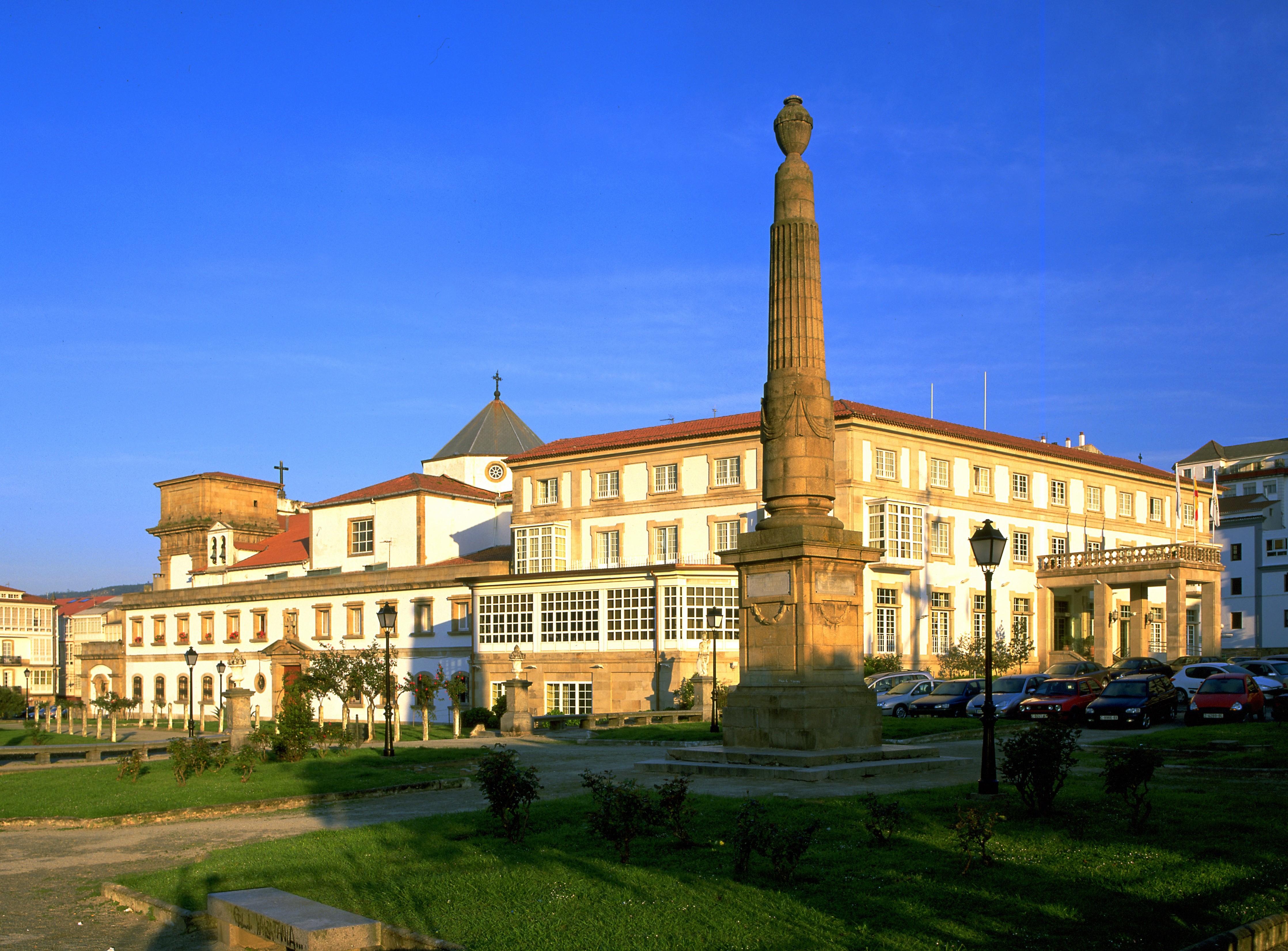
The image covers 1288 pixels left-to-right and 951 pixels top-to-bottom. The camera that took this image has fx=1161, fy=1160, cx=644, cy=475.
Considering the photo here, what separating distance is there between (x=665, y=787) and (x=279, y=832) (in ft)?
19.6

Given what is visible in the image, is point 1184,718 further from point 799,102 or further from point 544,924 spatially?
point 544,924

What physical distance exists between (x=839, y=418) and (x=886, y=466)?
370 cm

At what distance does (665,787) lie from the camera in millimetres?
11961

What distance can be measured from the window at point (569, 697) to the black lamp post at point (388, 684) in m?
18.2

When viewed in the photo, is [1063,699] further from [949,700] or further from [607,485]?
[607,485]

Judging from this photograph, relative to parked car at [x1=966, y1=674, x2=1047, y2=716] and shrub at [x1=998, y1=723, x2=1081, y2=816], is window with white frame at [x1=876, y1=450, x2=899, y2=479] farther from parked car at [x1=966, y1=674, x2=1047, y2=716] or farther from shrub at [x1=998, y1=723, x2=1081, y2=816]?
shrub at [x1=998, y1=723, x2=1081, y2=816]

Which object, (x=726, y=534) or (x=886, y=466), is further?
(x=726, y=534)

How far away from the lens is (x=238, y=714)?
26.8 m

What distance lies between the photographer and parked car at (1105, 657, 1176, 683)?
120 ft

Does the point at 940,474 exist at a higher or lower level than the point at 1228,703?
higher

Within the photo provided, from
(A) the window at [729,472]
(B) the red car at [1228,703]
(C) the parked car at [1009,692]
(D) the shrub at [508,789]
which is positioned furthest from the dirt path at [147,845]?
(A) the window at [729,472]

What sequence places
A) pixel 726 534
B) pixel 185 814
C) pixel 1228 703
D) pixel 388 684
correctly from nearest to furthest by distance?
pixel 185 814 < pixel 388 684 < pixel 1228 703 < pixel 726 534

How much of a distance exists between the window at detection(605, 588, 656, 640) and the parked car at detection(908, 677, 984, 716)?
1269 cm

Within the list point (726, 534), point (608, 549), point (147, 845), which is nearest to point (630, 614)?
point (726, 534)
